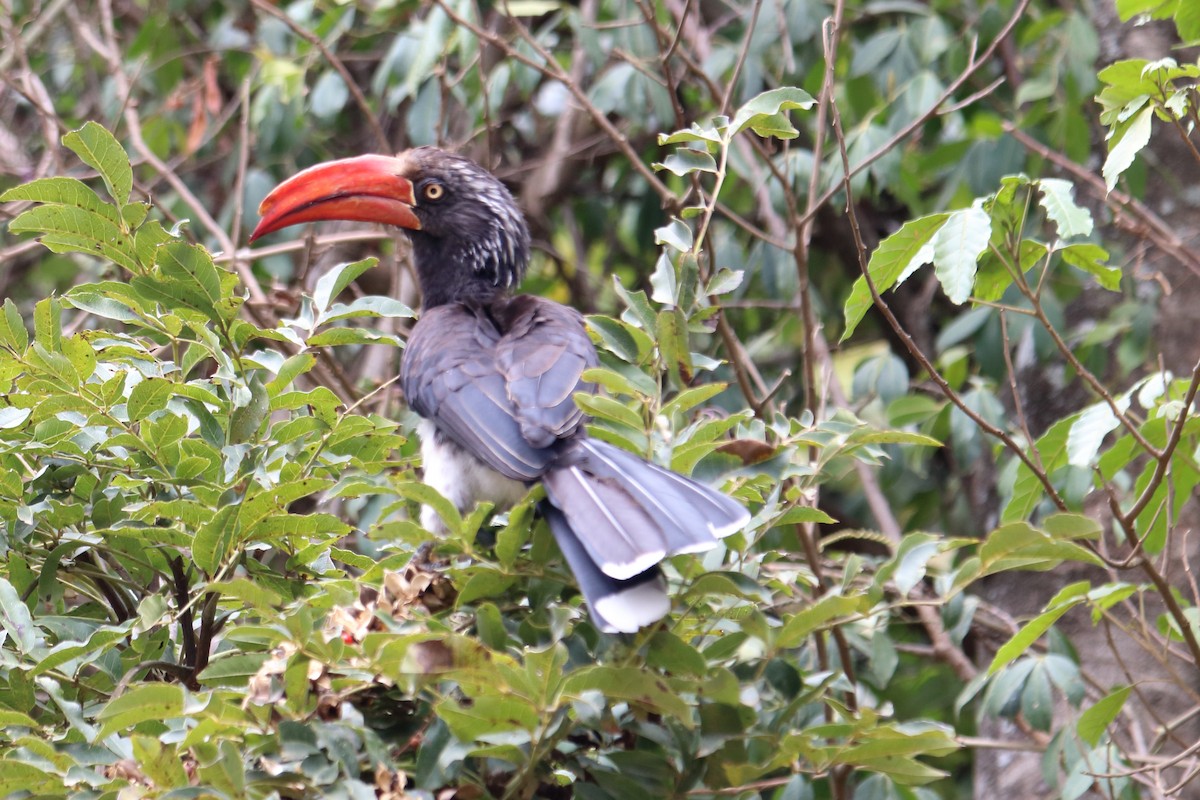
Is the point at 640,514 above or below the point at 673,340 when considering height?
below

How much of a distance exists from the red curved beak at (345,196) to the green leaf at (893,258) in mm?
1638

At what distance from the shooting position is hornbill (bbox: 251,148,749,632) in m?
1.97

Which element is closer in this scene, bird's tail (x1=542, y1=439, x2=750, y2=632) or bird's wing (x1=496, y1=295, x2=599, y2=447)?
bird's tail (x1=542, y1=439, x2=750, y2=632)

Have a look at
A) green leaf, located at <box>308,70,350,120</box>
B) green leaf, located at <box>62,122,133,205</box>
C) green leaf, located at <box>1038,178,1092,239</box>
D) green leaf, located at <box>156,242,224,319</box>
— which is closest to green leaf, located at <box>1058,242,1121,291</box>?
green leaf, located at <box>1038,178,1092,239</box>

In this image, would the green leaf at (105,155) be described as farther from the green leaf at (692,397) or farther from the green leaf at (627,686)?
the green leaf at (627,686)

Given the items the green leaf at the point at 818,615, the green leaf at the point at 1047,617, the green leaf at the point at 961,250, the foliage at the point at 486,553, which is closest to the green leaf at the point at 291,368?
the foliage at the point at 486,553

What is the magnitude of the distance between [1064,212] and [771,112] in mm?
584

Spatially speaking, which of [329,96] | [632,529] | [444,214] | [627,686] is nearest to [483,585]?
[632,529]

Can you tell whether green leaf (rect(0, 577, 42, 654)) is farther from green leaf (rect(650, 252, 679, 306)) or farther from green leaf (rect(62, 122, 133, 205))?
green leaf (rect(650, 252, 679, 306))

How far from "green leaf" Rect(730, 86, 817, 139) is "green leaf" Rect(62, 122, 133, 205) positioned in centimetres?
105

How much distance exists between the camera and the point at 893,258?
101 inches

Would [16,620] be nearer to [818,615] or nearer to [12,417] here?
[12,417]

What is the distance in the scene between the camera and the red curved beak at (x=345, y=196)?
3.61m

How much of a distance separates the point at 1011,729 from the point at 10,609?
313 cm
